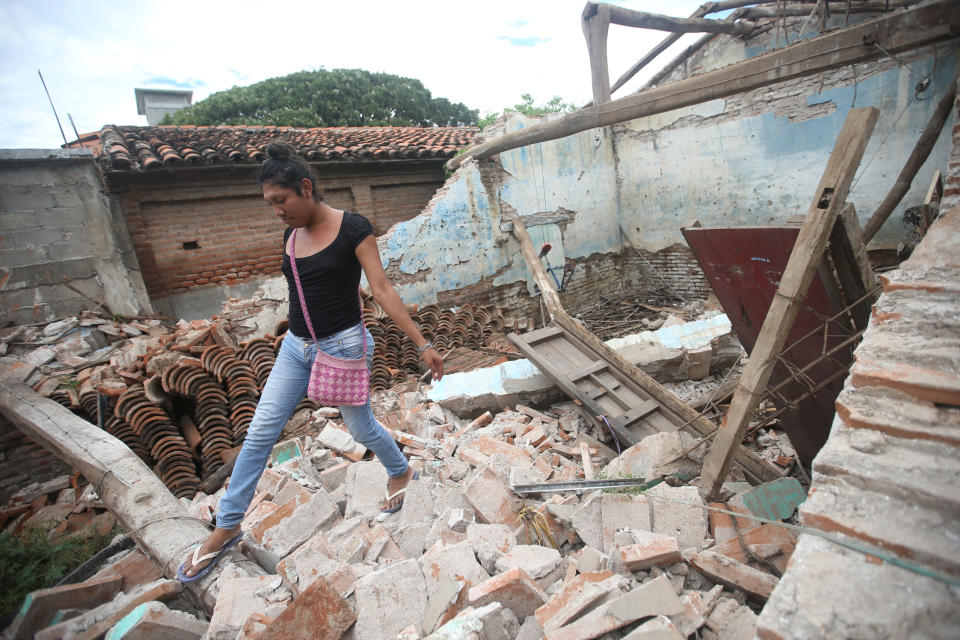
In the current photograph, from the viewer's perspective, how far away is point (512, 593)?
168 centimetres

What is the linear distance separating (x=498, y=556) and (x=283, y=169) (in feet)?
6.66

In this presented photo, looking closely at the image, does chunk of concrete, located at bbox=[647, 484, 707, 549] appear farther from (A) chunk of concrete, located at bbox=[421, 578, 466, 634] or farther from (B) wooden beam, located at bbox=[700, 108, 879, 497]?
(A) chunk of concrete, located at bbox=[421, 578, 466, 634]

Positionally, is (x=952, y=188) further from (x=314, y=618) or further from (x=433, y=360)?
(x=314, y=618)

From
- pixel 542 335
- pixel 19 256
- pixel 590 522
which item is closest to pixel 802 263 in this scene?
pixel 590 522

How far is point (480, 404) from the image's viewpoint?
4457 millimetres

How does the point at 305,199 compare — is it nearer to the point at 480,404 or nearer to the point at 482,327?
the point at 480,404

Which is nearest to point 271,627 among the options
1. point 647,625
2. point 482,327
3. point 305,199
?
point 647,625

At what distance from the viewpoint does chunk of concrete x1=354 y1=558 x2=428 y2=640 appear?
1730 millimetres

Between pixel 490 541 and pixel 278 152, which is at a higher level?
pixel 278 152

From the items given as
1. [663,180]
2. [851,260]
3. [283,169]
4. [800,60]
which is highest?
[800,60]

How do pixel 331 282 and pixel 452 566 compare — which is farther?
pixel 331 282

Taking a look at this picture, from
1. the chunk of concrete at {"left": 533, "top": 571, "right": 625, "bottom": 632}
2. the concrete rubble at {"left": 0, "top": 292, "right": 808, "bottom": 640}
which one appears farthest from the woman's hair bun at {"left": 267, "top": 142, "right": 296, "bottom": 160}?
the chunk of concrete at {"left": 533, "top": 571, "right": 625, "bottom": 632}

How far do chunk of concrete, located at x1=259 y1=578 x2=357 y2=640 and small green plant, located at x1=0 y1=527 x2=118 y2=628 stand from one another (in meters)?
1.72

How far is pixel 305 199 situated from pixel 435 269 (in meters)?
5.12
